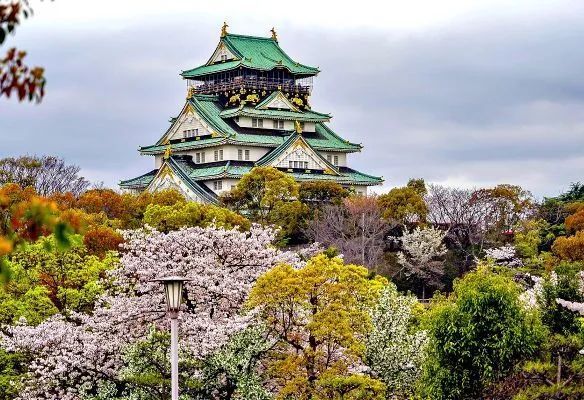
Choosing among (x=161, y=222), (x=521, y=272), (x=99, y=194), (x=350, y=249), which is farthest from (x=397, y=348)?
(x=99, y=194)

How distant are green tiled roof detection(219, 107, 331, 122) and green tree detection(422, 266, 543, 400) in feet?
201

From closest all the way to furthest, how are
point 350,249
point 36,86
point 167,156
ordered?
point 36,86
point 350,249
point 167,156

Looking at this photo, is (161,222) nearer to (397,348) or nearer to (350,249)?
(350,249)

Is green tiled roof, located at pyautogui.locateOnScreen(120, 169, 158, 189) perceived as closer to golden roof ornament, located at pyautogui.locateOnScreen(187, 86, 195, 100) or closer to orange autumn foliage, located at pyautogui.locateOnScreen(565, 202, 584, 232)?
golden roof ornament, located at pyautogui.locateOnScreen(187, 86, 195, 100)

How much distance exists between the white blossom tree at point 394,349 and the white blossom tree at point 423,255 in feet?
118

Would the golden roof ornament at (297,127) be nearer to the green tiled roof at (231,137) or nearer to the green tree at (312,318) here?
the green tiled roof at (231,137)

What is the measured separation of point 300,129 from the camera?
87625 millimetres

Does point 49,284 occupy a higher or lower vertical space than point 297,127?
lower

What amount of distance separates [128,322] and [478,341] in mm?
8688

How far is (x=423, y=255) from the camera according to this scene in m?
67.9

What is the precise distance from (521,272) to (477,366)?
32396mm

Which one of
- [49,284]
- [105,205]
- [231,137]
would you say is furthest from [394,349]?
[231,137]

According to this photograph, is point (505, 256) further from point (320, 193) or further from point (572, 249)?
point (320, 193)

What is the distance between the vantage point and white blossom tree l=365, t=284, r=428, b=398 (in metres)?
29.5
